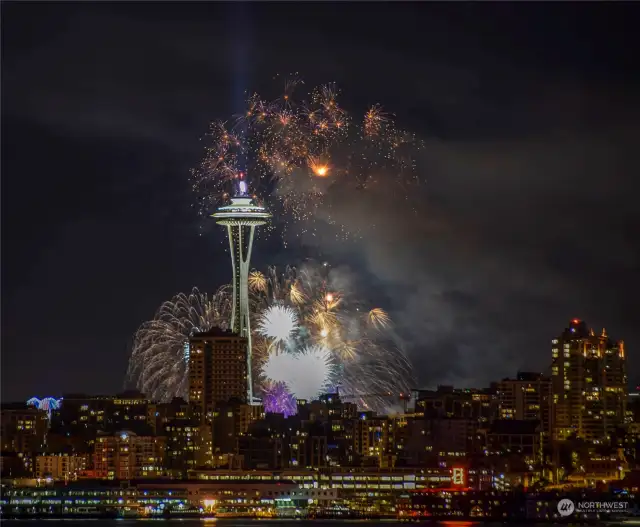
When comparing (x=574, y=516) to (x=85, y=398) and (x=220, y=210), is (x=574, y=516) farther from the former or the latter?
(x=85, y=398)

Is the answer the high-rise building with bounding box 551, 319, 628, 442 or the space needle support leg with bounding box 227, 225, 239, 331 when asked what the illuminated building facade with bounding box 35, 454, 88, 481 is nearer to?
the space needle support leg with bounding box 227, 225, 239, 331

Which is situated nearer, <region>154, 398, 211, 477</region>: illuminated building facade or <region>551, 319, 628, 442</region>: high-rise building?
<region>154, 398, 211, 477</region>: illuminated building facade

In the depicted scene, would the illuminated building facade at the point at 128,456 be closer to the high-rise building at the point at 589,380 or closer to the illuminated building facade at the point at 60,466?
the illuminated building facade at the point at 60,466

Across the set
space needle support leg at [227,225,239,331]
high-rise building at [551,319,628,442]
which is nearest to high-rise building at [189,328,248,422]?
space needle support leg at [227,225,239,331]

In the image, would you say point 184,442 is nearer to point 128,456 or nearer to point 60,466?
Answer: point 128,456

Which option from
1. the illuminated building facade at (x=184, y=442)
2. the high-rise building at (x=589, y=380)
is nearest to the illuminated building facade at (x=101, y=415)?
the illuminated building facade at (x=184, y=442)
